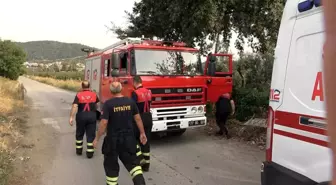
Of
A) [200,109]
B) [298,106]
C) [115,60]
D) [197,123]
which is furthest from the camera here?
[200,109]

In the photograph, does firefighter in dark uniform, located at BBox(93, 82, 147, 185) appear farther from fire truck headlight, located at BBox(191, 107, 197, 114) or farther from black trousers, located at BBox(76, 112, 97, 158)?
fire truck headlight, located at BBox(191, 107, 197, 114)

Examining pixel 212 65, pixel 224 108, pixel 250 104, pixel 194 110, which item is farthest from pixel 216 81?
pixel 250 104

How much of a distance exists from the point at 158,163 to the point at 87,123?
1820mm

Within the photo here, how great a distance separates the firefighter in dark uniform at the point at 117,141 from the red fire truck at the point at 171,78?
2.73 metres

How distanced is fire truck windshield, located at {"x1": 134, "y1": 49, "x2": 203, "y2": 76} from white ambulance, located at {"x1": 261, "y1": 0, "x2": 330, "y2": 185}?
4.76m

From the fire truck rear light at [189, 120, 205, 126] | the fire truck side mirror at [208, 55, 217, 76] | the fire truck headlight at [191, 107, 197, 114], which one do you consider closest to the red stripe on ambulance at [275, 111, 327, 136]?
the fire truck rear light at [189, 120, 205, 126]

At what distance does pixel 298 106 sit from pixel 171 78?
5.00 meters

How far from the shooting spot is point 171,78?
7555 millimetres

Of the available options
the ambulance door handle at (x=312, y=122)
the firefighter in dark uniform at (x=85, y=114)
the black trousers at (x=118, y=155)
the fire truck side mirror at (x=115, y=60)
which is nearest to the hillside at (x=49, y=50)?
the fire truck side mirror at (x=115, y=60)

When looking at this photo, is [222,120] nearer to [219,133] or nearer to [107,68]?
[219,133]

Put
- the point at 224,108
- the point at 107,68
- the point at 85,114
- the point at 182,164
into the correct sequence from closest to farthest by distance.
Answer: the point at 182,164
the point at 85,114
the point at 224,108
the point at 107,68

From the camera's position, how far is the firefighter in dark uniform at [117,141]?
4309mm

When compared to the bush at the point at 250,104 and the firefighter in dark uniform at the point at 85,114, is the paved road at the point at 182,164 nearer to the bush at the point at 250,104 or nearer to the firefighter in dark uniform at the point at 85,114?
the firefighter in dark uniform at the point at 85,114

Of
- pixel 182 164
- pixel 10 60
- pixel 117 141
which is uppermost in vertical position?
A: pixel 10 60
